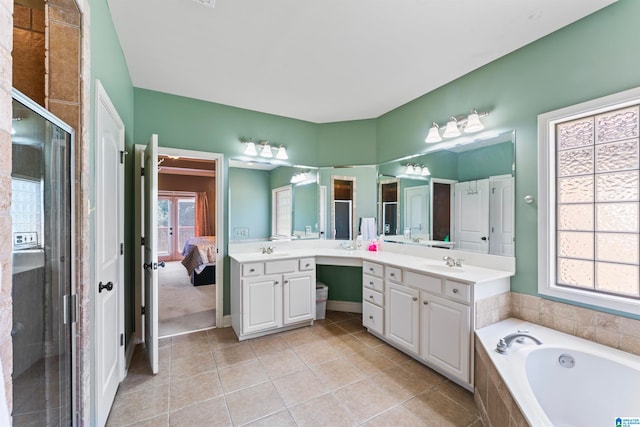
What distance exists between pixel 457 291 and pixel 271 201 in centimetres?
234

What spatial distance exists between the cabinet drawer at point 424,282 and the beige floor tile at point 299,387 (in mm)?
1124

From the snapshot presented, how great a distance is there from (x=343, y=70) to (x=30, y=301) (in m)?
2.56

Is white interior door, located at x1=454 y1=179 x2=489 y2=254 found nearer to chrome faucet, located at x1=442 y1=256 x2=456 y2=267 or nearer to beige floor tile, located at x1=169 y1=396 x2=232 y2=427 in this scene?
chrome faucet, located at x1=442 y1=256 x2=456 y2=267

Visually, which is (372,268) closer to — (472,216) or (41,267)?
(472,216)

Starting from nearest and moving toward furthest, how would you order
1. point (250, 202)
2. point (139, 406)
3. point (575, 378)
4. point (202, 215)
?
1. point (575, 378)
2. point (139, 406)
3. point (250, 202)
4. point (202, 215)

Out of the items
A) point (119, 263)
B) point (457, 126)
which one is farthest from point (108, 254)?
point (457, 126)

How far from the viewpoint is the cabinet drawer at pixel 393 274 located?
2556 mm

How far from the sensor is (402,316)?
2.51 metres

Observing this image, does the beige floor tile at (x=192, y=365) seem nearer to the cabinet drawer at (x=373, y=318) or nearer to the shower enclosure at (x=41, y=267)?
the shower enclosure at (x=41, y=267)

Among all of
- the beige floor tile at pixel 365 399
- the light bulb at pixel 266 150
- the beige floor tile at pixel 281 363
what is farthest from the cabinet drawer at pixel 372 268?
the light bulb at pixel 266 150

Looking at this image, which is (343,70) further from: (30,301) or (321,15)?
(30,301)

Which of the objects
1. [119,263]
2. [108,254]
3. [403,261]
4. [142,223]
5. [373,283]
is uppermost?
[142,223]

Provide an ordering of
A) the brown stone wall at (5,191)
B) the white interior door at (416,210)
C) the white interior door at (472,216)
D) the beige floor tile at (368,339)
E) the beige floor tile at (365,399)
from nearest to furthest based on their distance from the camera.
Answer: the brown stone wall at (5,191) → the beige floor tile at (365,399) → the white interior door at (472,216) → the beige floor tile at (368,339) → the white interior door at (416,210)

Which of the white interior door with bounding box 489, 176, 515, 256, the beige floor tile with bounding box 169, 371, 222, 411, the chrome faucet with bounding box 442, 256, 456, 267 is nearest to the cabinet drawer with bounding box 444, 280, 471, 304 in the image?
the chrome faucet with bounding box 442, 256, 456, 267
